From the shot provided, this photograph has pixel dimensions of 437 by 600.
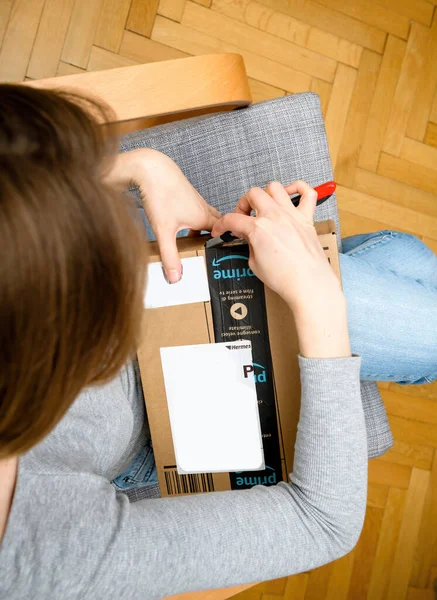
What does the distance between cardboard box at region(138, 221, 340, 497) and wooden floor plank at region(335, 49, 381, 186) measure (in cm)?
88

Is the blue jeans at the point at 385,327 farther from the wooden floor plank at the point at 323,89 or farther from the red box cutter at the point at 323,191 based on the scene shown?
the wooden floor plank at the point at 323,89

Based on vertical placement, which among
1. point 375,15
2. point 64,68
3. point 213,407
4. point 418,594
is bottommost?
point 418,594

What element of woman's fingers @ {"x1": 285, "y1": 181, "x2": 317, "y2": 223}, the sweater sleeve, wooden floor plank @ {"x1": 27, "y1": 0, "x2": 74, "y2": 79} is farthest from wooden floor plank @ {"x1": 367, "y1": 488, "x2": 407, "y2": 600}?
wooden floor plank @ {"x1": 27, "y1": 0, "x2": 74, "y2": 79}

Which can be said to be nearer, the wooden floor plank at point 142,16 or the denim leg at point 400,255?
the denim leg at point 400,255

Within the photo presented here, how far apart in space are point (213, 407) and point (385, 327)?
12.7 inches

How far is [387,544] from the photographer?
1.38m

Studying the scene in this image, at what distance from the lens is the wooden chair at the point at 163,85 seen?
71 centimetres

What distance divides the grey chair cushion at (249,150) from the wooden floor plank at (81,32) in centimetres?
66

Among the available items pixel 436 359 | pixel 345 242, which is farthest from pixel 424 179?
pixel 436 359

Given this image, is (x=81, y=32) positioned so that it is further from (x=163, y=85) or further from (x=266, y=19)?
(x=163, y=85)

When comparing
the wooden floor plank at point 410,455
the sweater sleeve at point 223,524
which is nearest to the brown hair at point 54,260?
the sweater sleeve at point 223,524

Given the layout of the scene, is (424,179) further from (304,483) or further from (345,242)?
(304,483)

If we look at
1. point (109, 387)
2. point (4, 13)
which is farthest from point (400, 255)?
point (4, 13)

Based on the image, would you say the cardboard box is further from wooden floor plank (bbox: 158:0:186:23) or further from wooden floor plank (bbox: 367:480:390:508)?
wooden floor plank (bbox: 158:0:186:23)
